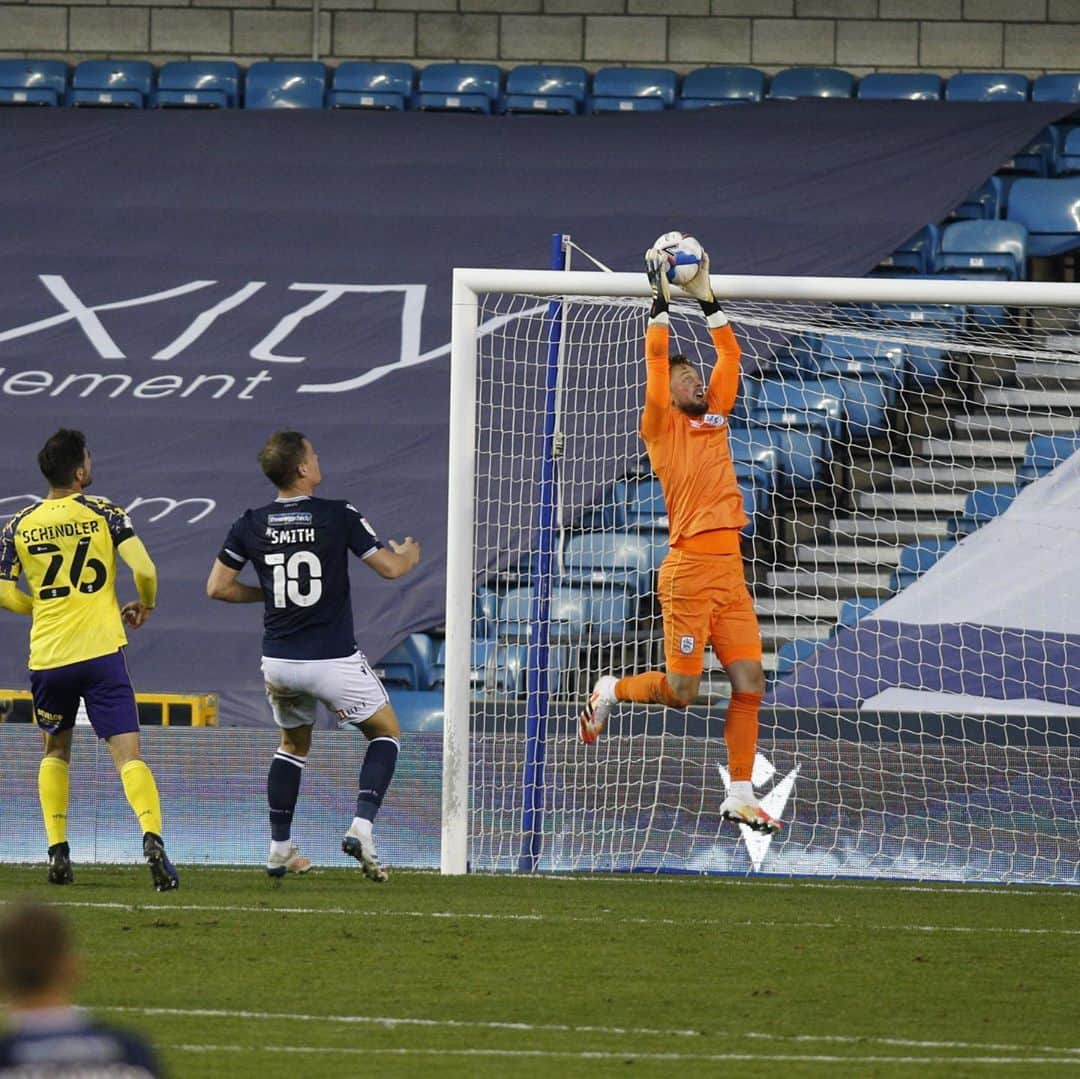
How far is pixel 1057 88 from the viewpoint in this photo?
→ 15.3 metres

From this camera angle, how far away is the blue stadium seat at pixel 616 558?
1099cm

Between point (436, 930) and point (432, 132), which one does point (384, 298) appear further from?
point (436, 930)

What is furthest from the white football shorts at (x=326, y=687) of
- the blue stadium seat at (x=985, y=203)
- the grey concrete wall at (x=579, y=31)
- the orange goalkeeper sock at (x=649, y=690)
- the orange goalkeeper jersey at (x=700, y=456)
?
the grey concrete wall at (x=579, y=31)

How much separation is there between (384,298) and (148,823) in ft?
24.7

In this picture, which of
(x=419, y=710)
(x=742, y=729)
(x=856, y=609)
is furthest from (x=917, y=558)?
(x=742, y=729)

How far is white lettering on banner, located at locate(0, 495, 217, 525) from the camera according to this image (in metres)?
12.7

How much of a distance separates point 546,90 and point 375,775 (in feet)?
30.1

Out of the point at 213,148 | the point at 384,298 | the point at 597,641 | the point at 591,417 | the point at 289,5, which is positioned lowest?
the point at 597,641

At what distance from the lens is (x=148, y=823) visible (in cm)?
725

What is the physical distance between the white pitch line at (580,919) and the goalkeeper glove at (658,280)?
7.84 ft

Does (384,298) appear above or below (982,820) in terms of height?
above

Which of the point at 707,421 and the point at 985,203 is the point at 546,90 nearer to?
the point at 985,203

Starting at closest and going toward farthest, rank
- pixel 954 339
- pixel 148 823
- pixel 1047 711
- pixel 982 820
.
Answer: pixel 148 823
pixel 982 820
pixel 1047 711
pixel 954 339

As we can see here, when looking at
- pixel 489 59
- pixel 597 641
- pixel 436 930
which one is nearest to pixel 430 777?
pixel 597 641
